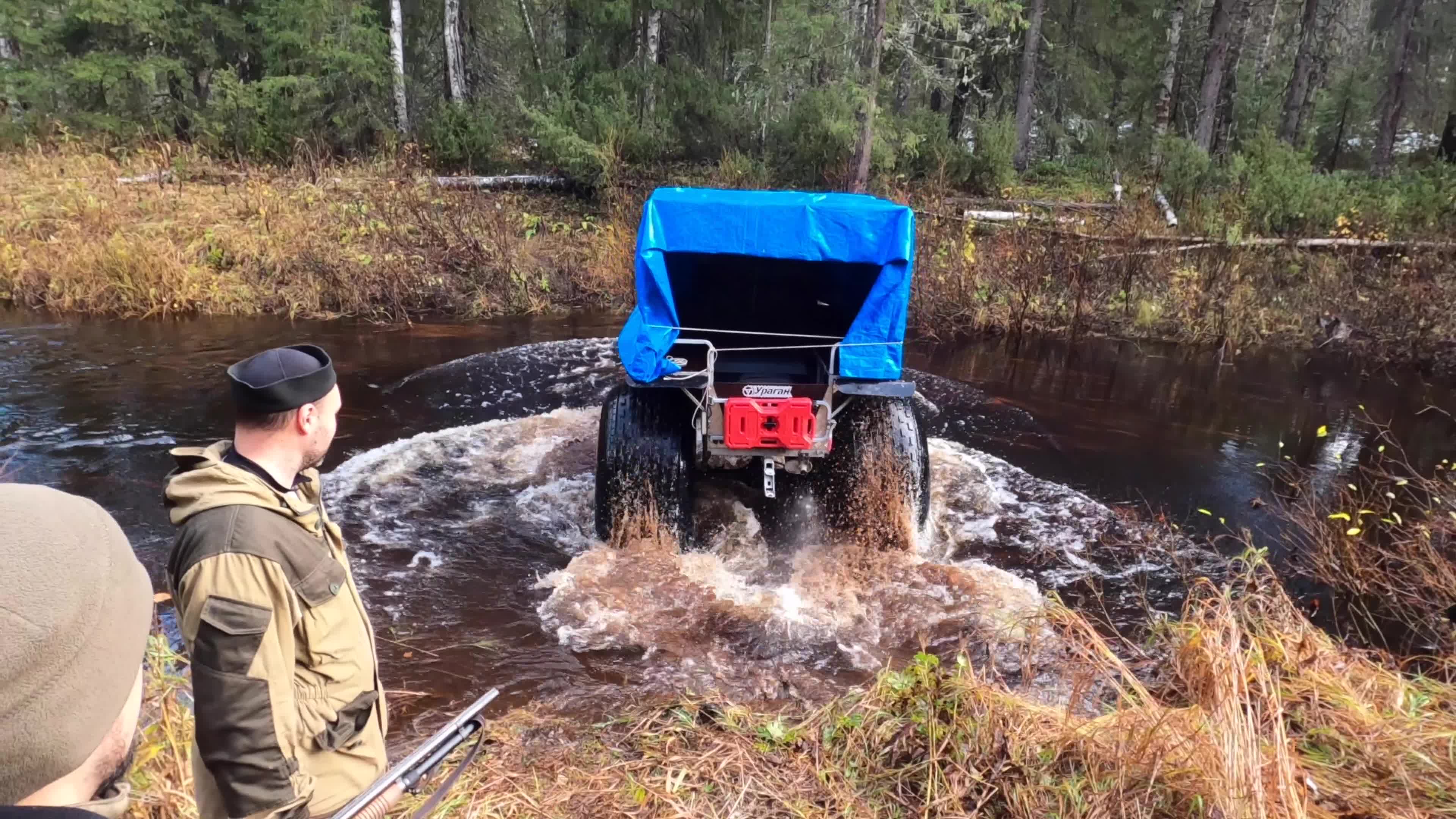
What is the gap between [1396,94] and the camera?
16.8 meters

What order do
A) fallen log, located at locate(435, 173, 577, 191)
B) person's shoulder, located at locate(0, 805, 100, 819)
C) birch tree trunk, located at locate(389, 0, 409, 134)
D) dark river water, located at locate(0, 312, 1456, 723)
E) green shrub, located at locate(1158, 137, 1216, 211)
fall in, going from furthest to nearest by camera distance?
birch tree trunk, located at locate(389, 0, 409, 134), fallen log, located at locate(435, 173, 577, 191), green shrub, located at locate(1158, 137, 1216, 211), dark river water, located at locate(0, 312, 1456, 723), person's shoulder, located at locate(0, 805, 100, 819)

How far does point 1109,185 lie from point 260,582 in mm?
17559

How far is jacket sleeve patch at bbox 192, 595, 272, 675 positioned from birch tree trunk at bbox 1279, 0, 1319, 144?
19887 millimetres

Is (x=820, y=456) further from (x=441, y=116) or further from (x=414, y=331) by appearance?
(x=441, y=116)

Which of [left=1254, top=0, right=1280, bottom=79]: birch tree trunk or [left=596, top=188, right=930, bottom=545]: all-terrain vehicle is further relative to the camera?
[left=1254, top=0, right=1280, bottom=79]: birch tree trunk

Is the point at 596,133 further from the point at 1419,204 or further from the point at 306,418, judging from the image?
the point at 306,418

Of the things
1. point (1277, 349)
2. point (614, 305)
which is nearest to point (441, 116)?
point (614, 305)

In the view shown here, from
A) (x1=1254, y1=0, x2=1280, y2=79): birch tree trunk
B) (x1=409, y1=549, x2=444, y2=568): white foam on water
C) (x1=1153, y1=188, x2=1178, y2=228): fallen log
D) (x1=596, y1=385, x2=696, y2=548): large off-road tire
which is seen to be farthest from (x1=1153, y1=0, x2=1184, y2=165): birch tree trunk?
(x1=409, y1=549, x2=444, y2=568): white foam on water

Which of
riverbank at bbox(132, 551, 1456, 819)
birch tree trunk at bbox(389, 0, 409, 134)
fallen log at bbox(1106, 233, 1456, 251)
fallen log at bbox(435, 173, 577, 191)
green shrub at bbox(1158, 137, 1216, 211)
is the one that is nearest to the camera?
riverbank at bbox(132, 551, 1456, 819)

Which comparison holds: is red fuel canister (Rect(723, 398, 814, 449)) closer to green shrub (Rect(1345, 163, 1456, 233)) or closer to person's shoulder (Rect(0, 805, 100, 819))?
person's shoulder (Rect(0, 805, 100, 819))

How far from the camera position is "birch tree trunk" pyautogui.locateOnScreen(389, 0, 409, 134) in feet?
50.1

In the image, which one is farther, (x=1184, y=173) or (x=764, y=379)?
(x=1184, y=173)

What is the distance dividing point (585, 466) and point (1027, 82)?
15432 millimetres

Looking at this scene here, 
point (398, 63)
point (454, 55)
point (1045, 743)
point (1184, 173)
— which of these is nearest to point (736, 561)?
point (1045, 743)
